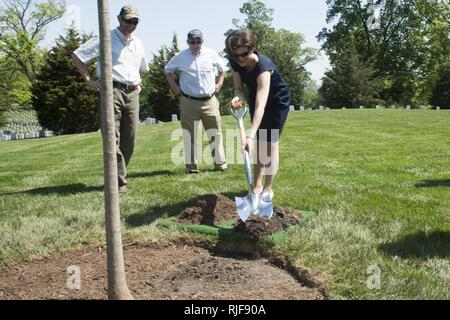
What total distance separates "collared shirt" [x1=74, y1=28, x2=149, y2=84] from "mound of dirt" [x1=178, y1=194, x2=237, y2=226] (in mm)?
2031

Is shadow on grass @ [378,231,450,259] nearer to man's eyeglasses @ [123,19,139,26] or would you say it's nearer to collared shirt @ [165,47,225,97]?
man's eyeglasses @ [123,19,139,26]

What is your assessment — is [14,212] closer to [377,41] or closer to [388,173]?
[388,173]

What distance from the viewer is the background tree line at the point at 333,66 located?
27984 mm

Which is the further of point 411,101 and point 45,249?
point 411,101

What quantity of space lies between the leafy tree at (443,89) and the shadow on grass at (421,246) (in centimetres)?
3923

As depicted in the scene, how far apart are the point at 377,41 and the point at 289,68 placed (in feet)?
52.0

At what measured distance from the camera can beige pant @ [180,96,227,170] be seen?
6.83 meters

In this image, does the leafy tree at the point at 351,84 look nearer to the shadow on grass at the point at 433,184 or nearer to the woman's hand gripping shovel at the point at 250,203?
the shadow on grass at the point at 433,184

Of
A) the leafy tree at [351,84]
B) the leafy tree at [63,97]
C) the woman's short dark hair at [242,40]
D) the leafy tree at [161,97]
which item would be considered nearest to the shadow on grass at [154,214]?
the woman's short dark hair at [242,40]

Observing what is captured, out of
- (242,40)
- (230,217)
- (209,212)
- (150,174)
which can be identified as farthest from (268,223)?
(150,174)

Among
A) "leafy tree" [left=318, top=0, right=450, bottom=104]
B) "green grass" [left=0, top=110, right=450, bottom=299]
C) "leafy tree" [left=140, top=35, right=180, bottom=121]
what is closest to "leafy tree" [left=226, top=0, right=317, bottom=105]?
"leafy tree" [left=318, top=0, right=450, bottom=104]

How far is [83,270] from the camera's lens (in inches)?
131

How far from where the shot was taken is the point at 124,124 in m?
5.80
